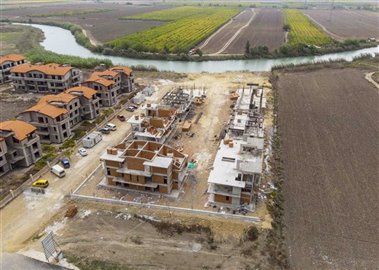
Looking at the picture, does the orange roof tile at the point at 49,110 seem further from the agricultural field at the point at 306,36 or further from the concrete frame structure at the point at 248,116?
the agricultural field at the point at 306,36

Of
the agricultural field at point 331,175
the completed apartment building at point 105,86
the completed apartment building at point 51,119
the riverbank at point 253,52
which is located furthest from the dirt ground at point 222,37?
the completed apartment building at point 51,119

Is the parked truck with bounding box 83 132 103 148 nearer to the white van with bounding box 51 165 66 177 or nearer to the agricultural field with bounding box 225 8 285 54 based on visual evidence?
the white van with bounding box 51 165 66 177

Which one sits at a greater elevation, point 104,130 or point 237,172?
point 237,172

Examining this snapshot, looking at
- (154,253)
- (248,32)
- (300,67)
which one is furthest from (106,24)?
(154,253)

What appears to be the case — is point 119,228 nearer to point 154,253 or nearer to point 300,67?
point 154,253

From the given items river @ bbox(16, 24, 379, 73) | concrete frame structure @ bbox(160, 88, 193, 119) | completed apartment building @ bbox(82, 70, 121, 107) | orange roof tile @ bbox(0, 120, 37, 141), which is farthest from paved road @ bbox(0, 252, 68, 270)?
river @ bbox(16, 24, 379, 73)

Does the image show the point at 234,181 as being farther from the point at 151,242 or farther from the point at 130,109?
the point at 130,109

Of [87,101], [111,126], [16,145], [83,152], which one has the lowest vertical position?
[83,152]

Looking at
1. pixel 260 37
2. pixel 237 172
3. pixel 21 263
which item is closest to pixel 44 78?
pixel 21 263
